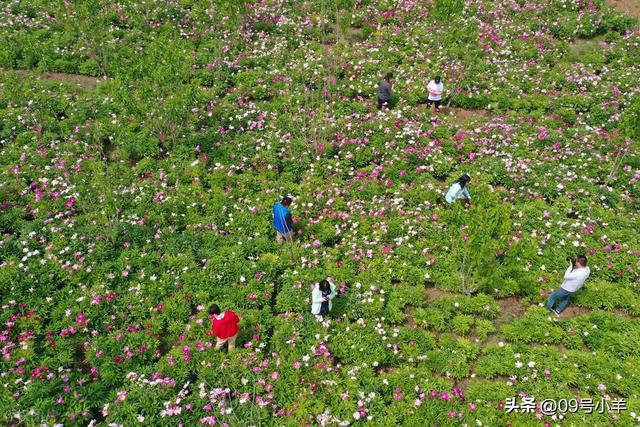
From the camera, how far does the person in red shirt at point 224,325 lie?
8.62 metres

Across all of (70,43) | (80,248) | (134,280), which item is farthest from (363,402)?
(70,43)

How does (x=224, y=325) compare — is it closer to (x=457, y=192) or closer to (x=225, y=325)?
(x=225, y=325)

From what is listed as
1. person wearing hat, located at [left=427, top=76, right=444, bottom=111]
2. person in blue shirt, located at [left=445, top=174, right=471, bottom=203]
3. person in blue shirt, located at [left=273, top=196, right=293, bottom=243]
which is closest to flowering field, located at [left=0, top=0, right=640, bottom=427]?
person in blue shirt, located at [left=445, top=174, right=471, bottom=203]

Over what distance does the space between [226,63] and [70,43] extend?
7.29 metres

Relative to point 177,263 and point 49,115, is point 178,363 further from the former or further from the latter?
point 49,115

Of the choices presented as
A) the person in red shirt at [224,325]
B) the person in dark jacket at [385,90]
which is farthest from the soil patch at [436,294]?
the person in dark jacket at [385,90]

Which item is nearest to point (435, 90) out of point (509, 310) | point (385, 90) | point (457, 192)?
point (385, 90)

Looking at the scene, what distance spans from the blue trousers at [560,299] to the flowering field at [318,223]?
31 centimetres

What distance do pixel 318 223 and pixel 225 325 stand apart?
4158 millimetres

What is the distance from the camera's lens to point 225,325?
8.68 meters

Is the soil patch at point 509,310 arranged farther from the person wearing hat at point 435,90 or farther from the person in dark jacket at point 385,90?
the person in dark jacket at point 385,90

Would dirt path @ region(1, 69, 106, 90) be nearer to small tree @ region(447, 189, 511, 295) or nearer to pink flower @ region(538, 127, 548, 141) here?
small tree @ region(447, 189, 511, 295)

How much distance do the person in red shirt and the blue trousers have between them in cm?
707

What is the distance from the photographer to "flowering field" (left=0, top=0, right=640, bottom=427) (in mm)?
8594
